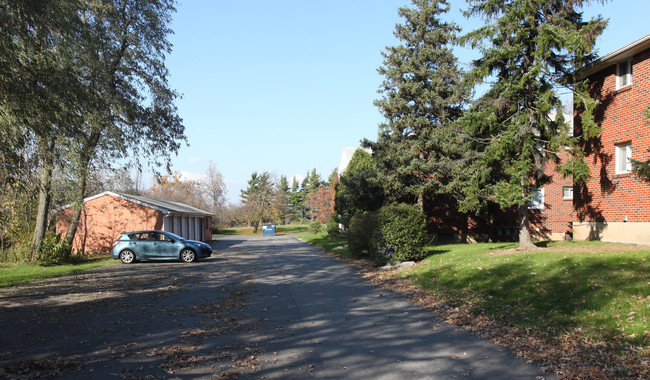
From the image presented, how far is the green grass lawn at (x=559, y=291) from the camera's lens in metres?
6.54

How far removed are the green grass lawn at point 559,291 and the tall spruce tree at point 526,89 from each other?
3.30 meters

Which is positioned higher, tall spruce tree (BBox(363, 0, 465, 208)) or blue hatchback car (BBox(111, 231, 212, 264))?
tall spruce tree (BBox(363, 0, 465, 208))

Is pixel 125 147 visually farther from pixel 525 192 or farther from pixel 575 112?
pixel 575 112

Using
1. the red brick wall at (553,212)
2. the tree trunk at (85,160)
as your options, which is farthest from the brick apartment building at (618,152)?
the tree trunk at (85,160)

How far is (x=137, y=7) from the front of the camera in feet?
71.9

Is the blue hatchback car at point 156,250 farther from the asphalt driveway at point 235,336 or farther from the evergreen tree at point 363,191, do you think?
the evergreen tree at point 363,191

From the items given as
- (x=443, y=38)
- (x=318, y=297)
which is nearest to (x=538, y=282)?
(x=318, y=297)

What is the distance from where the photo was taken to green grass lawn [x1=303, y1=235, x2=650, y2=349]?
6.54 metres

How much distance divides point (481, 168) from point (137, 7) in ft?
59.8

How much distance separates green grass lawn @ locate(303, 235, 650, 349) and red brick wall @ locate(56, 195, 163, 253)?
21.1 metres

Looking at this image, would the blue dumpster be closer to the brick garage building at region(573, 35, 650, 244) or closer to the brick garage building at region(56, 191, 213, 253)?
the brick garage building at region(56, 191, 213, 253)

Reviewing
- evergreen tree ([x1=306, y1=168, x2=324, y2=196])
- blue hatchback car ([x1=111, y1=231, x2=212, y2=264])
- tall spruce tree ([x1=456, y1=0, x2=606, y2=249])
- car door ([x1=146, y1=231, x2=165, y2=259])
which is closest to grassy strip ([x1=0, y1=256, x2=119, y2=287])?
blue hatchback car ([x1=111, y1=231, x2=212, y2=264])

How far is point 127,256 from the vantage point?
68.0ft

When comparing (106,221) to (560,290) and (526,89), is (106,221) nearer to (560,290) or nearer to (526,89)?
(526,89)
